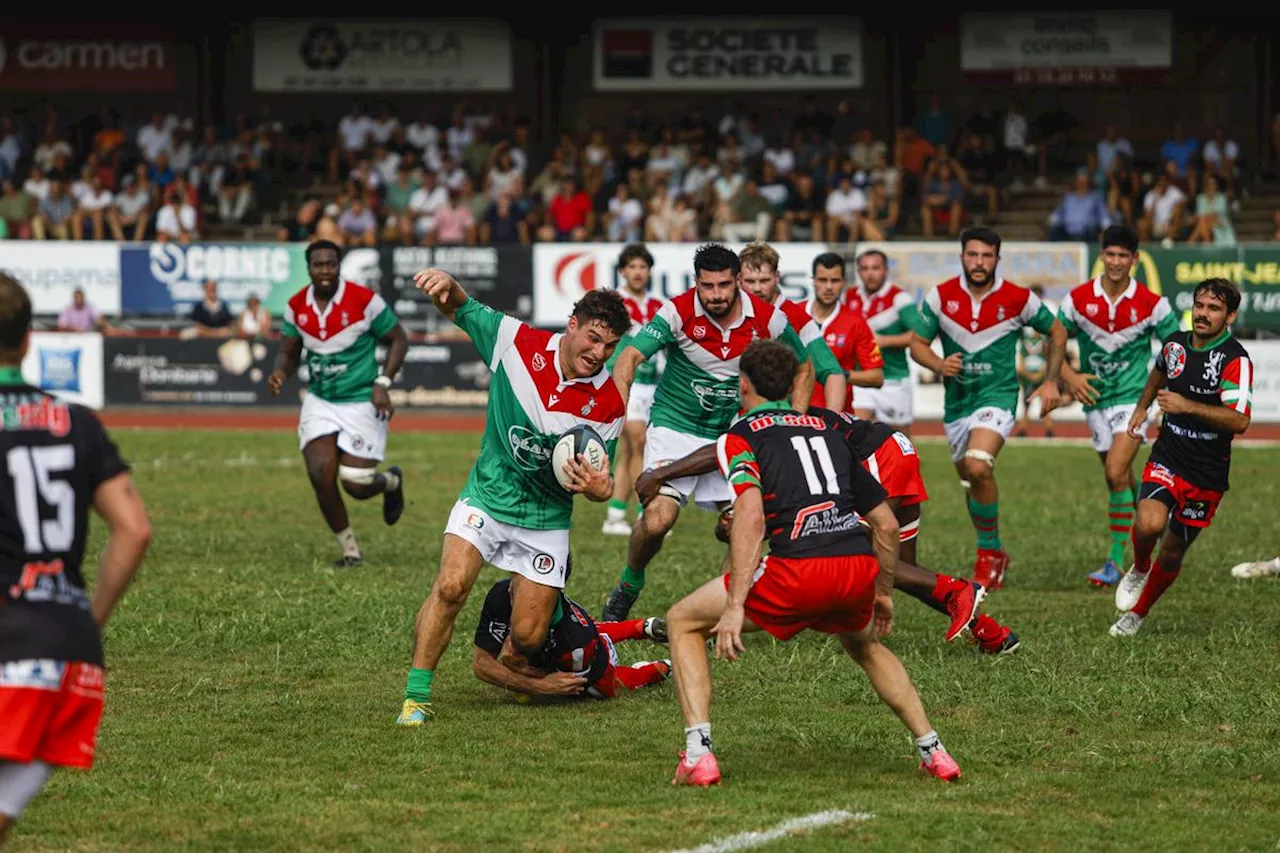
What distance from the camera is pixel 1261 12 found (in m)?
33.4

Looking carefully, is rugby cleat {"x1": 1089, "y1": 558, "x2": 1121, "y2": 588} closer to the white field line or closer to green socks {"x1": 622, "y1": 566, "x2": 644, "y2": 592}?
green socks {"x1": 622, "y1": 566, "x2": 644, "y2": 592}

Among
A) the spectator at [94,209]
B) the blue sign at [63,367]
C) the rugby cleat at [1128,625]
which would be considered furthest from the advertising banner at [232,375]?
the rugby cleat at [1128,625]

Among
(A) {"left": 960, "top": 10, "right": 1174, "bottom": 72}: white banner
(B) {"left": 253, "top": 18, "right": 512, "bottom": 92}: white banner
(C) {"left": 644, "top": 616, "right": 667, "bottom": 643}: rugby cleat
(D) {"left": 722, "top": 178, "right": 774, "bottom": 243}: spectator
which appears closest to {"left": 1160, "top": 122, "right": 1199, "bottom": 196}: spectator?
(A) {"left": 960, "top": 10, "right": 1174, "bottom": 72}: white banner

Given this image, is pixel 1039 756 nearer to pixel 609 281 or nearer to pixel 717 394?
pixel 717 394

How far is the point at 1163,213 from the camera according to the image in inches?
1127

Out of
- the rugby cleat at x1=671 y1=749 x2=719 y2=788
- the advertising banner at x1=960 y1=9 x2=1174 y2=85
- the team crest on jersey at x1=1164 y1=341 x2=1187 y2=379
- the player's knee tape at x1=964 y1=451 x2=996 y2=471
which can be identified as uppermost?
the advertising banner at x1=960 y1=9 x2=1174 y2=85

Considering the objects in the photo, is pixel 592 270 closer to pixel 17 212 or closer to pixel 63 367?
pixel 63 367

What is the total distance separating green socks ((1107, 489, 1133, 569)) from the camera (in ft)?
43.2

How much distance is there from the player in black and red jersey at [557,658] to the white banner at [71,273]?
21687 mm

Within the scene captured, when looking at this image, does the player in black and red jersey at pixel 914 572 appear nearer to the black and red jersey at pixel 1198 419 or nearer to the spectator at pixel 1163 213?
the black and red jersey at pixel 1198 419

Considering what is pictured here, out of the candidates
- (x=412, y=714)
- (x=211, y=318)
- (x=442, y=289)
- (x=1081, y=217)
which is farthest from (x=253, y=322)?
(x=412, y=714)

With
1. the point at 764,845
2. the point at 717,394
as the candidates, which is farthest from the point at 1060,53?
the point at 764,845

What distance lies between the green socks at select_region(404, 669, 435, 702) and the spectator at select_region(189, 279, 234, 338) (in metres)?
20.9

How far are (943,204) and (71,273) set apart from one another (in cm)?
1429
